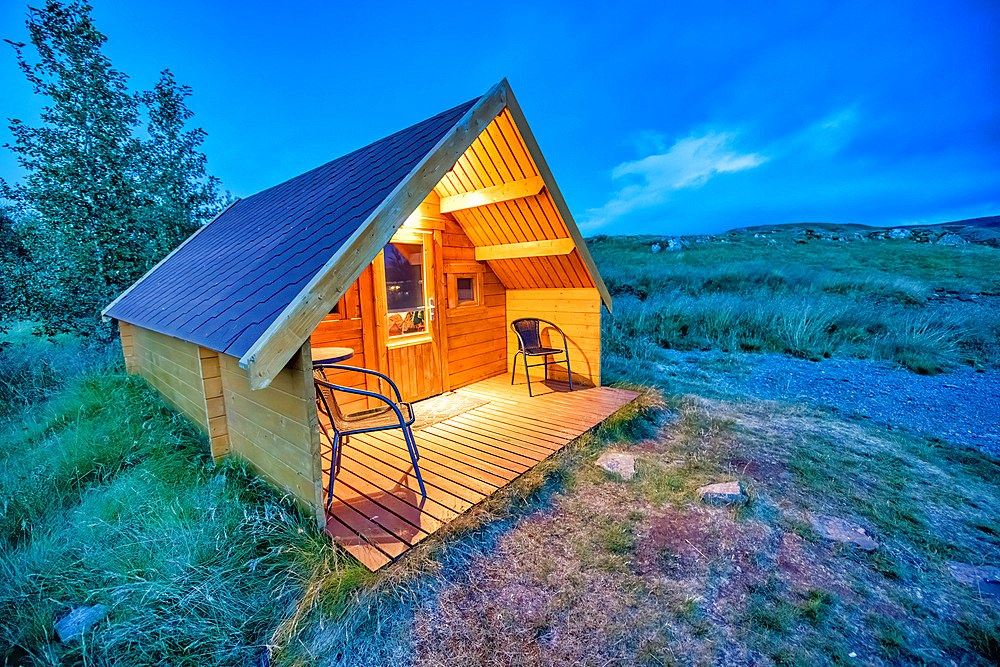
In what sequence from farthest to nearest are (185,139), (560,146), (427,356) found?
1. (560,146)
2. (185,139)
3. (427,356)

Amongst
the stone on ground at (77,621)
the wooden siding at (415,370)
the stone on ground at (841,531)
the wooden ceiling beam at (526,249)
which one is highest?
the wooden ceiling beam at (526,249)

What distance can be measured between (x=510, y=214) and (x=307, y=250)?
2.58 metres

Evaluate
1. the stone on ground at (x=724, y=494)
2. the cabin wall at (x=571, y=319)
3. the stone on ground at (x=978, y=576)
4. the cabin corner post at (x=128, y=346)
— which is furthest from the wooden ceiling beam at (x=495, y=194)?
the cabin corner post at (x=128, y=346)

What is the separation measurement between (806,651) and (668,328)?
329 inches

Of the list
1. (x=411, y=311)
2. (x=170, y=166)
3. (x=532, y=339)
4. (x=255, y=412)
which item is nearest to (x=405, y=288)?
(x=411, y=311)

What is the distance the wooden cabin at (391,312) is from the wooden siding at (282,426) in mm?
16

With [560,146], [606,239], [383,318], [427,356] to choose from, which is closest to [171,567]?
[383,318]

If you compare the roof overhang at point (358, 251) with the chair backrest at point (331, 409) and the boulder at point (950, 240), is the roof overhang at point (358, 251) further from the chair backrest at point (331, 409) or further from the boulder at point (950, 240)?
the boulder at point (950, 240)

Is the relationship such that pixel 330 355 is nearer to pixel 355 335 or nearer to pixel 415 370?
pixel 355 335

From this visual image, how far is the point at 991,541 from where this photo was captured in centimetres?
250

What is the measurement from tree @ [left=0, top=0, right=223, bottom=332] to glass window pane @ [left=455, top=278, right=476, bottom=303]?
5.85 m

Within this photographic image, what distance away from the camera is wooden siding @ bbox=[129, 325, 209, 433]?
129 inches

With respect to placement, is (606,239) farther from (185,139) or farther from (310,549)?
→ (310,549)

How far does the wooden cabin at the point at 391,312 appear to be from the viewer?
2.21 meters
